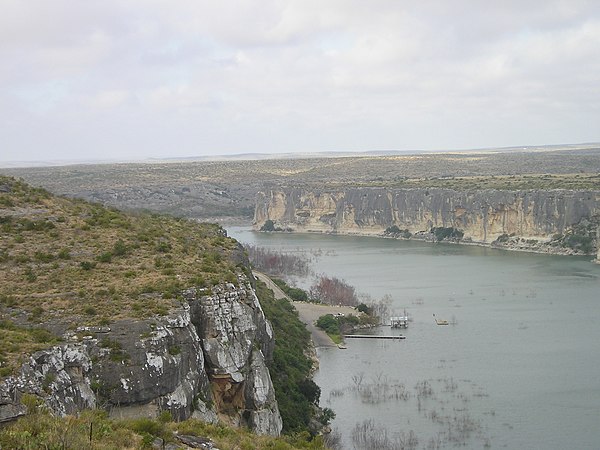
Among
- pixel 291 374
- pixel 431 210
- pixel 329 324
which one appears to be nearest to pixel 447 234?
pixel 431 210

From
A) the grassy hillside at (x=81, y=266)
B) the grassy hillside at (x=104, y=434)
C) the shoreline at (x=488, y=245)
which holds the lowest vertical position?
the shoreline at (x=488, y=245)

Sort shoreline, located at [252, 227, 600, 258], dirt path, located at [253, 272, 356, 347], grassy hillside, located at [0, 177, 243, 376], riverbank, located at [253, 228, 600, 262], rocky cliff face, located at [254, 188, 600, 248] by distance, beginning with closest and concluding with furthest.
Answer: grassy hillside, located at [0, 177, 243, 376] → dirt path, located at [253, 272, 356, 347] → shoreline, located at [252, 227, 600, 258] → riverbank, located at [253, 228, 600, 262] → rocky cliff face, located at [254, 188, 600, 248]

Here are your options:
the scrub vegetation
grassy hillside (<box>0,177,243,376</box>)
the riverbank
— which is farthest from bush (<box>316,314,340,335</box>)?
the riverbank

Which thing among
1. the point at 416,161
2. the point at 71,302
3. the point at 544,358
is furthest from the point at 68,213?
the point at 416,161

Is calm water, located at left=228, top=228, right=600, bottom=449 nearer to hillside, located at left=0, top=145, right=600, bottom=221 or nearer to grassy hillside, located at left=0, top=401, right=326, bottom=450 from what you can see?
grassy hillside, located at left=0, top=401, right=326, bottom=450

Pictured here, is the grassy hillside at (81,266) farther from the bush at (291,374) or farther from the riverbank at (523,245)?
the riverbank at (523,245)

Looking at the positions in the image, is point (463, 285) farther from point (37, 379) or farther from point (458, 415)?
point (37, 379)

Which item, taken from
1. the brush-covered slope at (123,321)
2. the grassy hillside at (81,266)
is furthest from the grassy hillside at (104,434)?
the grassy hillside at (81,266)
